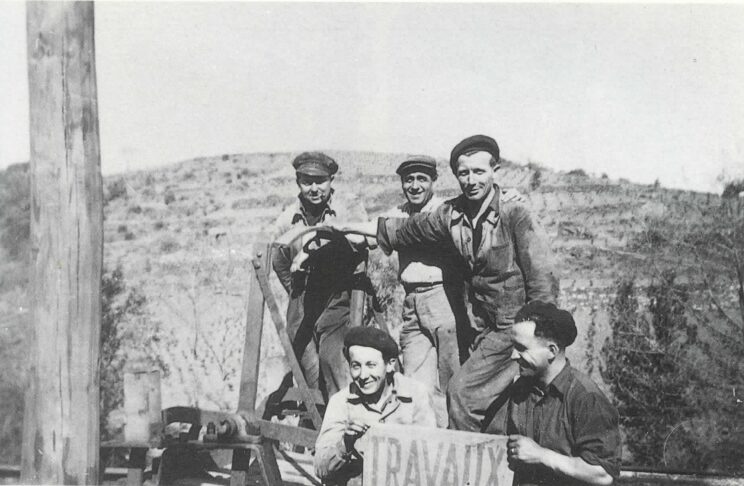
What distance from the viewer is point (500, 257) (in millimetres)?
4848

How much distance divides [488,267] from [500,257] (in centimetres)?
11

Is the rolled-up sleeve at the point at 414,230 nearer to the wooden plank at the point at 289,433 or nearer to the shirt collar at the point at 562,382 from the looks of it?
the wooden plank at the point at 289,433

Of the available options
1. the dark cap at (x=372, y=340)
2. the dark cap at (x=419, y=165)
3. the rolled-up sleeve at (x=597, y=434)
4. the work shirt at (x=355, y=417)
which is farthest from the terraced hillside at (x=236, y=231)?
the rolled-up sleeve at (x=597, y=434)

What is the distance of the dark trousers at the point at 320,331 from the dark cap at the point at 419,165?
3.77 ft

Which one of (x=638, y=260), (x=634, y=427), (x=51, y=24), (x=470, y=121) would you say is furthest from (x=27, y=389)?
(x=638, y=260)

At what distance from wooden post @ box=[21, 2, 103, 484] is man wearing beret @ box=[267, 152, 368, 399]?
5.64 ft

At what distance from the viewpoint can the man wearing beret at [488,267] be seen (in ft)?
15.1

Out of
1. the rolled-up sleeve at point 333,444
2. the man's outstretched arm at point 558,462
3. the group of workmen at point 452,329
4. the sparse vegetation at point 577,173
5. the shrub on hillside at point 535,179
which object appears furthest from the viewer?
the shrub on hillside at point 535,179

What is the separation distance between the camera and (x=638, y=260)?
12.3 meters

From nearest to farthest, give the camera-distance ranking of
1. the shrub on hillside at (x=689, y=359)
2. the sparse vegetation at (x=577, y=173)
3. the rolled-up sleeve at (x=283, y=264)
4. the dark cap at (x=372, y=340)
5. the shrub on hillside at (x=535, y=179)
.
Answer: the dark cap at (x=372, y=340) → the rolled-up sleeve at (x=283, y=264) → the shrub on hillside at (x=689, y=359) → the sparse vegetation at (x=577, y=173) → the shrub on hillside at (x=535, y=179)

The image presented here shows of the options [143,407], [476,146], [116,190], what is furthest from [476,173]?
[116,190]

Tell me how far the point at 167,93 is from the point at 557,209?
289 inches

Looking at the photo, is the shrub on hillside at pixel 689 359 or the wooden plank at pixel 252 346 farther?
the shrub on hillside at pixel 689 359

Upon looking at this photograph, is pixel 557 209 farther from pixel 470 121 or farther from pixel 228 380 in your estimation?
pixel 228 380
